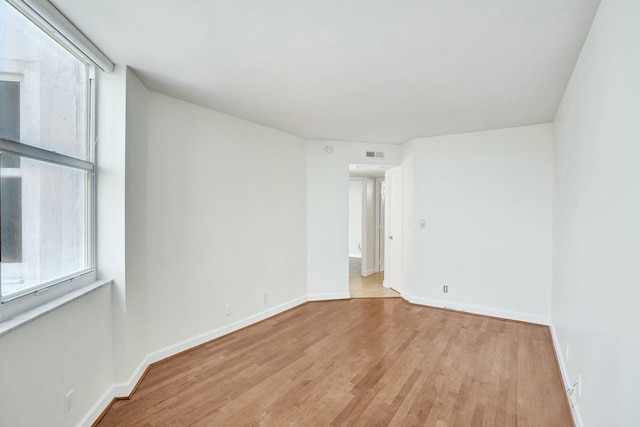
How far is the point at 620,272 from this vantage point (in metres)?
1.35

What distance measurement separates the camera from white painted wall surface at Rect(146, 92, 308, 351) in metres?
3.01

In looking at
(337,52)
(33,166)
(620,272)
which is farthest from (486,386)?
(33,166)

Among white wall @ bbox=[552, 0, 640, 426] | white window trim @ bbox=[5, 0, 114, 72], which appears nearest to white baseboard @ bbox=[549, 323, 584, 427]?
white wall @ bbox=[552, 0, 640, 426]

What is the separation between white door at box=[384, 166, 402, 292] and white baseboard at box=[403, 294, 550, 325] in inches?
25.0

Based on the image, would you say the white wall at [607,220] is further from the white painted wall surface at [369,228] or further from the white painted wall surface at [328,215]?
the white painted wall surface at [369,228]

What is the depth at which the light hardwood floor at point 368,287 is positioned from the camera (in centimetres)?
543

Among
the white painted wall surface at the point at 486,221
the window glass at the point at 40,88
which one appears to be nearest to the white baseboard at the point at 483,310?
the white painted wall surface at the point at 486,221

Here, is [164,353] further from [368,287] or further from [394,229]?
[394,229]

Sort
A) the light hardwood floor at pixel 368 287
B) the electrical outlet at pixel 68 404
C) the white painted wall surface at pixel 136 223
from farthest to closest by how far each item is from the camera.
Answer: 1. the light hardwood floor at pixel 368 287
2. the white painted wall surface at pixel 136 223
3. the electrical outlet at pixel 68 404

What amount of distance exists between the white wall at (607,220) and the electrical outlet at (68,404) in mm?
2775

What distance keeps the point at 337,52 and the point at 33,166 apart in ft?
6.42

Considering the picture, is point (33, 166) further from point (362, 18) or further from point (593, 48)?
point (593, 48)

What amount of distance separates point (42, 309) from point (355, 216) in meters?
7.89

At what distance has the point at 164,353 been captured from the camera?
120 inches
